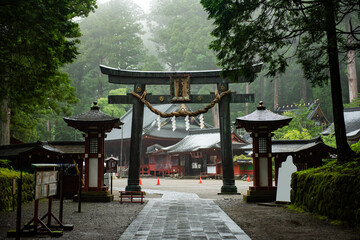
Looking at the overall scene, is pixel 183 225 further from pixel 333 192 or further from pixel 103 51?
pixel 103 51

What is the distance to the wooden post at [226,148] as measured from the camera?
1555 centimetres

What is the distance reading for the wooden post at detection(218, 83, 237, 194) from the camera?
15.6 metres

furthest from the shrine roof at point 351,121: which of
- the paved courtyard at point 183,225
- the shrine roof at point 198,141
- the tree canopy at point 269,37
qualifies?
the paved courtyard at point 183,225

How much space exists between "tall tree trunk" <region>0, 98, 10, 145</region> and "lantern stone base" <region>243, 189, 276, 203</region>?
10.3m

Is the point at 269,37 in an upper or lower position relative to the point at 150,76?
lower

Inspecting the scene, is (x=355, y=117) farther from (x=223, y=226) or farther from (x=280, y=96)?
(x=223, y=226)

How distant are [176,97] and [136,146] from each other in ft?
9.46

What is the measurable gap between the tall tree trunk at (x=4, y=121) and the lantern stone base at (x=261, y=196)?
10.3m

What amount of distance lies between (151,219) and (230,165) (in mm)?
7723

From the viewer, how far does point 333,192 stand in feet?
24.7

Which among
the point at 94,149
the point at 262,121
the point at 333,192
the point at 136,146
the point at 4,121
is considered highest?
the point at 4,121

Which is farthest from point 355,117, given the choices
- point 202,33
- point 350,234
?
point 350,234

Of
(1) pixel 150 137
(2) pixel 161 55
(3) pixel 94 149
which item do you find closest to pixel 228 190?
(3) pixel 94 149

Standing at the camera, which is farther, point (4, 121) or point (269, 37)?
point (4, 121)
